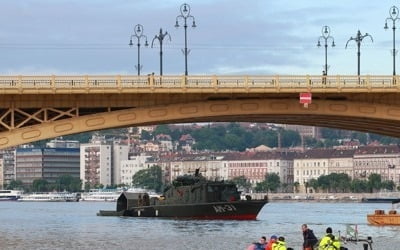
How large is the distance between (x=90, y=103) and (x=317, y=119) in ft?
54.9

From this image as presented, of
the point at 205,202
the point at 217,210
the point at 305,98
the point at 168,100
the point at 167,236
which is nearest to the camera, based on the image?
the point at 305,98

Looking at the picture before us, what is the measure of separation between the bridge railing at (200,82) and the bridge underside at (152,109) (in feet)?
2.71

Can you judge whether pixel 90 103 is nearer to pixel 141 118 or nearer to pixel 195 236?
pixel 141 118

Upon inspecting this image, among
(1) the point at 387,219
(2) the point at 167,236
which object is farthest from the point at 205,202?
(2) the point at 167,236

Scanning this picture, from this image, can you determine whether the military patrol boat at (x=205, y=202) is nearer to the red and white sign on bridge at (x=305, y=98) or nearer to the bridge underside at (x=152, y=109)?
the bridge underside at (x=152, y=109)

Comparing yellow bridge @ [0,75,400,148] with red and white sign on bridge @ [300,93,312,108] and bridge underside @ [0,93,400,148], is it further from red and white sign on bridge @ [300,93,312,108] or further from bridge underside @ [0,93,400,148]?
red and white sign on bridge @ [300,93,312,108]

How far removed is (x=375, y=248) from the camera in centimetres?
7044

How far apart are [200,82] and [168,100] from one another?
2340mm

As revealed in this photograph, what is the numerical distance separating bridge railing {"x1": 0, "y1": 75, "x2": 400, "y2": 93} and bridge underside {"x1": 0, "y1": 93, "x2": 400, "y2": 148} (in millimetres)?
827

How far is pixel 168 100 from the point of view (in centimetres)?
7688

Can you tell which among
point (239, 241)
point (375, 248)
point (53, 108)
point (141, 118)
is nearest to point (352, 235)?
point (375, 248)

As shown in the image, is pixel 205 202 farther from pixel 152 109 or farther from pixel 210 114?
pixel 152 109

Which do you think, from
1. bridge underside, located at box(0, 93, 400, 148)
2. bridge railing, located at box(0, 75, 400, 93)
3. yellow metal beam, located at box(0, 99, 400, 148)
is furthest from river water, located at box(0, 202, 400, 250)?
bridge railing, located at box(0, 75, 400, 93)

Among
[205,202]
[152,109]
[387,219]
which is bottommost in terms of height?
[387,219]
